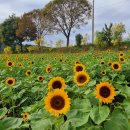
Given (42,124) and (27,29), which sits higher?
(27,29)

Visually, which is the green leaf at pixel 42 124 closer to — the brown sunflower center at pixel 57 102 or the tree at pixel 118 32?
the brown sunflower center at pixel 57 102

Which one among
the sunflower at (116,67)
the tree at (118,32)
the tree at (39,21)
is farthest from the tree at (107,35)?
the sunflower at (116,67)

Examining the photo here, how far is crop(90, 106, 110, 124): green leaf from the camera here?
2.50m

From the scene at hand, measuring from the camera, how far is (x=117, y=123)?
2482 mm

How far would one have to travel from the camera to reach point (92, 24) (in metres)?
44.3

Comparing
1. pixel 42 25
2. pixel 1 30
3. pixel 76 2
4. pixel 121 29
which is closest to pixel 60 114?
pixel 121 29

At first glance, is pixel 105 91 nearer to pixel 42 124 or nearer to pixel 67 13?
pixel 42 124

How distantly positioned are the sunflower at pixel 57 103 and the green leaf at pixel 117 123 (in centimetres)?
27

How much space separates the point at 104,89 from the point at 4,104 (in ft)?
7.65

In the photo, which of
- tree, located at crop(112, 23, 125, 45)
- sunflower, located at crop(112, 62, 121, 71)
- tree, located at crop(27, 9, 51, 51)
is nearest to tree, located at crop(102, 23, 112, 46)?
tree, located at crop(112, 23, 125, 45)

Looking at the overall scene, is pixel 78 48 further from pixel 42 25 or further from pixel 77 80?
pixel 77 80

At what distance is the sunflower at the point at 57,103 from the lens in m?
2.51

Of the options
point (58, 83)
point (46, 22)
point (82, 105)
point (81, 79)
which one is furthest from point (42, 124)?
point (46, 22)

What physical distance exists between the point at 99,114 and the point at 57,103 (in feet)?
0.91
